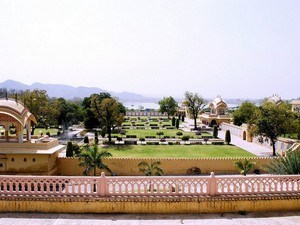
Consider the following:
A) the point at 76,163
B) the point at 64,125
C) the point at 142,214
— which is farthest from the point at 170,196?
the point at 64,125

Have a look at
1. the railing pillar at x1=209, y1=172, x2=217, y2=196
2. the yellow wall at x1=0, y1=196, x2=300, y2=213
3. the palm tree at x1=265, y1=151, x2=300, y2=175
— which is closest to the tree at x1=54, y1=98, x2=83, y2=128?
the yellow wall at x1=0, y1=196, x2=300, y2=213

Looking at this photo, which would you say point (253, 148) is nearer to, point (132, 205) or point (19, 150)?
point (19, 150)

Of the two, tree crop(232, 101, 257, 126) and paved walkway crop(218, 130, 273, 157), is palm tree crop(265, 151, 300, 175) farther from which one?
tree crop(232, 101, 257, 126)

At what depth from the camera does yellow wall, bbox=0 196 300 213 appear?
11.4 metres

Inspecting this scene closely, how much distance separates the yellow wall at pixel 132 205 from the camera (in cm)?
1140

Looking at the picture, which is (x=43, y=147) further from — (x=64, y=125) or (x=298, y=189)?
(x=64, y=125)

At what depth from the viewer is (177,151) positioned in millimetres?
35688

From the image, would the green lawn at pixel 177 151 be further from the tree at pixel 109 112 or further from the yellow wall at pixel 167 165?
the yellow wall at pixel 167 165

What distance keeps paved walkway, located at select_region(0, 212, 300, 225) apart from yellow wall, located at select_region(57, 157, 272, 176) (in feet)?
43.0

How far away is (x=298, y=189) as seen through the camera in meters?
12.0

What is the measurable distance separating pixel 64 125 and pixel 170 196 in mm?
45427

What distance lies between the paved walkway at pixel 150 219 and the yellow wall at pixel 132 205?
8.1 inches

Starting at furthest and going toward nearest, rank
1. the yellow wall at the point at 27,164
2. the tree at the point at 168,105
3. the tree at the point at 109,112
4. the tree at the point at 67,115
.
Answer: the tree at the point at 168,105, the tree at the point at 67,115, the tree at the point at 109,112, the yellow wall at the point at 27,164

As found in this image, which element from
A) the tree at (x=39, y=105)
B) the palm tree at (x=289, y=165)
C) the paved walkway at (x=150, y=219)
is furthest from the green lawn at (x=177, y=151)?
the paved walkway at (x=150, y=219)
